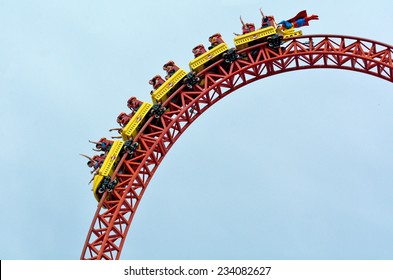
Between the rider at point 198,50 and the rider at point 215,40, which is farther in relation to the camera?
the rider at point 215,40

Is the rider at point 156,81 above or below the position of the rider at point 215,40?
below

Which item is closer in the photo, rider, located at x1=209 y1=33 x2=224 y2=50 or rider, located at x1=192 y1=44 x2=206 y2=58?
rider, located at x1=192 y1=44 x2=206 y2=58

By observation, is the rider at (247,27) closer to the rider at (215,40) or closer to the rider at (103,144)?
the rider at (215,40)

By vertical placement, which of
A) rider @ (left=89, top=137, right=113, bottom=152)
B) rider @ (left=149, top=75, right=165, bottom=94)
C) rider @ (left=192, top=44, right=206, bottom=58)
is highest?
rider @ (left=192, top=44, right=206, bottom=58)

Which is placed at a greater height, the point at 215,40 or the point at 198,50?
the point at 215,40

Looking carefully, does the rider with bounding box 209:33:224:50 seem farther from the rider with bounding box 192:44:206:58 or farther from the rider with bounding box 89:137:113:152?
the rider with bounding box 89:137:113:152

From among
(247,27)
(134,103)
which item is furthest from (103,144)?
(247,27)

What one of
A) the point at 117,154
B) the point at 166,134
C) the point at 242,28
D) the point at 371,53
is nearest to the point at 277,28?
the point at 242,28

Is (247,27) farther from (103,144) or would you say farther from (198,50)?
(103,144)

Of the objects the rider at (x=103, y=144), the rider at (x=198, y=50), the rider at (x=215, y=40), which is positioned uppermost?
the rider at (x=215, y=40)

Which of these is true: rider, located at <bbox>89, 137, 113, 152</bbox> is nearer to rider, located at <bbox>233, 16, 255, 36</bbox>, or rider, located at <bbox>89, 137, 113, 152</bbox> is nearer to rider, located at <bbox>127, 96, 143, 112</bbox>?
rider, located at <bbox>127, 96, 143, 112</bbox>

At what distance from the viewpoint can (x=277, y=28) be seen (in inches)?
1243

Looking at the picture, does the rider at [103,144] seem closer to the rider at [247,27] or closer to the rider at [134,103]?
the rider at [134,103]

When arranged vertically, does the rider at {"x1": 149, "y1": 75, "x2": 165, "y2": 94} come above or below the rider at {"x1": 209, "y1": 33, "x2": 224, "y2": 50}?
below
